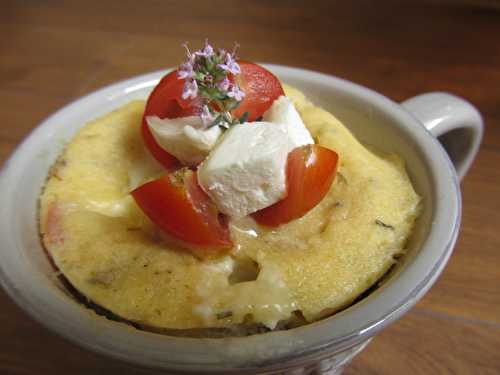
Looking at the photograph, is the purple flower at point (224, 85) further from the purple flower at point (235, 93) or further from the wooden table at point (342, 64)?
the wooden table at point (342, 64)

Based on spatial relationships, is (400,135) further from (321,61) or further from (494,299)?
(321,61)

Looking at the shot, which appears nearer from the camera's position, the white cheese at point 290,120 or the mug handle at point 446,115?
the white cheese at point 290,120

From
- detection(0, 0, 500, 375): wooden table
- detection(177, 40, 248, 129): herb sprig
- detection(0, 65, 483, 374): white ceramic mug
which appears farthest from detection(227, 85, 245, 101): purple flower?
detection(0, 0, 500, 375): wooden table

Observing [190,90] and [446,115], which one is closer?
[190,90]

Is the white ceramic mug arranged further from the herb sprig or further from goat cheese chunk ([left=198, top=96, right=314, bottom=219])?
the herb sprig

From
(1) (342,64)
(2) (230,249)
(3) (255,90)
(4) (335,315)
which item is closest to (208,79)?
(3) (255,90)

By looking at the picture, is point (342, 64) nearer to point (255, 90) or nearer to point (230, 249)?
point (255, 90)

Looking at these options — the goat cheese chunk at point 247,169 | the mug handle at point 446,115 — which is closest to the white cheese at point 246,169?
the goat cheese chunk at point 247,169
